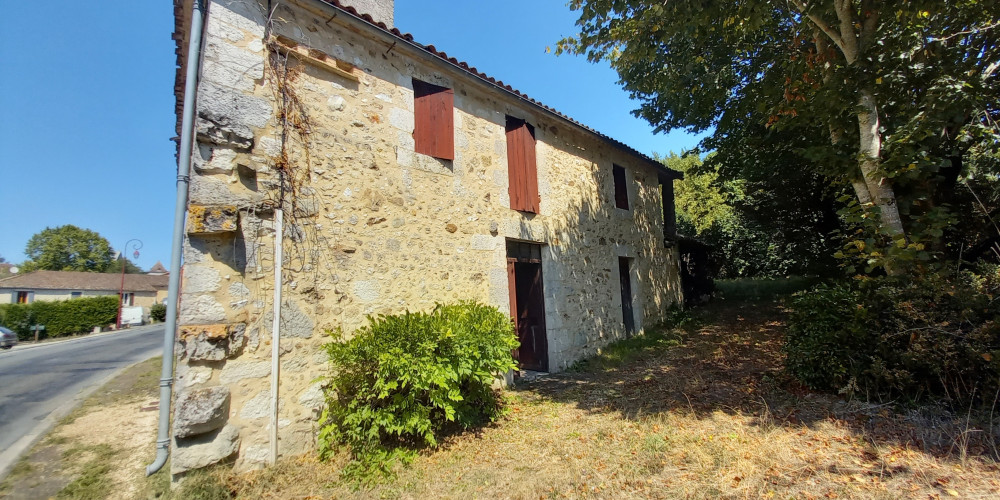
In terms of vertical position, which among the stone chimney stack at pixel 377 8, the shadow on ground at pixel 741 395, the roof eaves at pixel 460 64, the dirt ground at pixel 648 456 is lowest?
the dirt ground at pixel 648 456

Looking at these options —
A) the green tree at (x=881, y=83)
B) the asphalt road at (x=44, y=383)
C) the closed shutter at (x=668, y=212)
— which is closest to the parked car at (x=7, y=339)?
the asphalt road at (x=44, y=383)

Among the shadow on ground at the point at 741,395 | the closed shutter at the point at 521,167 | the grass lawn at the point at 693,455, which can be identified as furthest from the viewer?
the closed shutter at the point at 521,167

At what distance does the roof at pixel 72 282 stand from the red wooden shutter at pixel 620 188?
43243 millimetres

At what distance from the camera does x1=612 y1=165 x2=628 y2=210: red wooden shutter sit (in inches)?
377

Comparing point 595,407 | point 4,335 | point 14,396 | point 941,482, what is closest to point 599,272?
point 595,407

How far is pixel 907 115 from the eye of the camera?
16.0 feet

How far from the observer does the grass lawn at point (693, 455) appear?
117 inches

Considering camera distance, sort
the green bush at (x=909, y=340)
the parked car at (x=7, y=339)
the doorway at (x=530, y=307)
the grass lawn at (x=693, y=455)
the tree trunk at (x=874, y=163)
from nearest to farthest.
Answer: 1. the grass lawn at (x=693, y=455)
2. the green bush at (x=909, y=340)
3. the tree trunk at (x=874, y=163)
4. the doorway at (x=530, y=307)
5. the parked car at (x=7, y=339)

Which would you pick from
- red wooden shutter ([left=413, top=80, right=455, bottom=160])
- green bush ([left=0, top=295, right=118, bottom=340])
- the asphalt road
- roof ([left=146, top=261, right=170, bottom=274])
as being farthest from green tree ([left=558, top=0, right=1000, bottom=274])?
roof ([left=146, top=261, right=170, bottom=274])

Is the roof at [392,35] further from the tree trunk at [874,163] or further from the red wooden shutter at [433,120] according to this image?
the tree trunk at [874,163]

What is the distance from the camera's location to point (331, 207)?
175 inches

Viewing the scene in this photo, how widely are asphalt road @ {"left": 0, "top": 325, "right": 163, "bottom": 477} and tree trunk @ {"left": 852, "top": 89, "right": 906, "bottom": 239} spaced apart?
28.4 ft

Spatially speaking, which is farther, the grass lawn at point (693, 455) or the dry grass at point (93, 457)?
the dry grass at point (93, 457)

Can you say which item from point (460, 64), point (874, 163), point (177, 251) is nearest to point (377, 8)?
point (460, 64)
